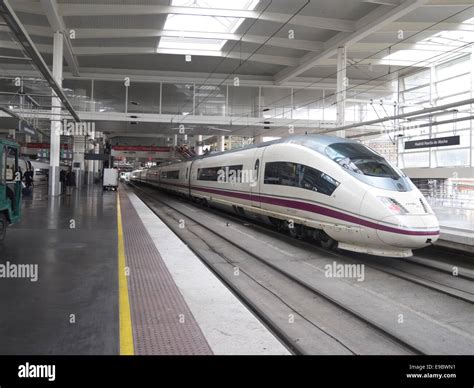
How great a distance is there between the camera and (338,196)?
327 inches

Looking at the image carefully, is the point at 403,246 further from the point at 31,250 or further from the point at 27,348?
the point at 31,250

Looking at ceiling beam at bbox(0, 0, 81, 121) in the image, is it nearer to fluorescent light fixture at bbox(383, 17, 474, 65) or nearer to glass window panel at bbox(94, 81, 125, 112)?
glass window panel at bbox(94, 81, 125, 112)

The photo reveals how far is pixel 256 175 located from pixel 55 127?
1384 cm

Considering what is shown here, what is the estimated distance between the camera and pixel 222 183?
16.7 m

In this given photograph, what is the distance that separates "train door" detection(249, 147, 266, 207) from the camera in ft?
40.8

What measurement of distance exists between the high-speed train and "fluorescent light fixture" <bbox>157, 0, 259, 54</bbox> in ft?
31.5

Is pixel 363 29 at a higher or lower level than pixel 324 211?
higher

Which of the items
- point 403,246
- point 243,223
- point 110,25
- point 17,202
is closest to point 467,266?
point 403,246

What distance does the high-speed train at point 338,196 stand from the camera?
746 cm

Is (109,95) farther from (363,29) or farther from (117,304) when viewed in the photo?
(117,304)

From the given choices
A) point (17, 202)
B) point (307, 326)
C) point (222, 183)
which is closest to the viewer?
point (307, 326)

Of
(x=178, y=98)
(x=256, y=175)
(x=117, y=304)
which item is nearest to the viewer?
(x=117, y=304)

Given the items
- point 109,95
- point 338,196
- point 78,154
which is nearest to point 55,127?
point 78,154
